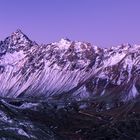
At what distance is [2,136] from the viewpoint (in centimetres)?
19250

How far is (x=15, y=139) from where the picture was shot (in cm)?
19250

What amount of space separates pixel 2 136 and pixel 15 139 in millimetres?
4952
